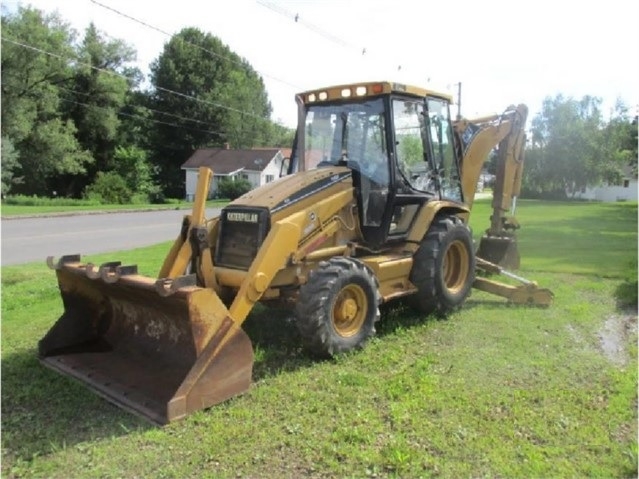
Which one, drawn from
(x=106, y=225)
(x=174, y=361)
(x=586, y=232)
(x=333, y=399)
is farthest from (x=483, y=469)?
(x=106, y=225)

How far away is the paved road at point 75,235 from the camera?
44.7 feet

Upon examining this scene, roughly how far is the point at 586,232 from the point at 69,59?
3389 cm

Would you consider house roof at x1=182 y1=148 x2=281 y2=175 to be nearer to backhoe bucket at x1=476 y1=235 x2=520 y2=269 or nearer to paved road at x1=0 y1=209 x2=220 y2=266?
paved road at x1=0 y1=209 x2=220 y2=266

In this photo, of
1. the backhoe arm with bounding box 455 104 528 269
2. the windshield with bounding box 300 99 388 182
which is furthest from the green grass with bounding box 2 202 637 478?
the backhoe arm with bounding box 455 104 528 269

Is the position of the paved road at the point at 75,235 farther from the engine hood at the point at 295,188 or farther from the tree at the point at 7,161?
the tree at the point at 7,161

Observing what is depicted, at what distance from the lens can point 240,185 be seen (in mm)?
43812

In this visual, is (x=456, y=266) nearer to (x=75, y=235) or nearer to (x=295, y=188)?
(x=295, y=188)

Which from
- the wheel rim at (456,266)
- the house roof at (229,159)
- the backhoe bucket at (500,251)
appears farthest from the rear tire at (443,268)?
the house roof at (229,159)

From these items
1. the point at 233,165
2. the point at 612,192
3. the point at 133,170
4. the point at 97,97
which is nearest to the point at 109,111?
the point at 97,97

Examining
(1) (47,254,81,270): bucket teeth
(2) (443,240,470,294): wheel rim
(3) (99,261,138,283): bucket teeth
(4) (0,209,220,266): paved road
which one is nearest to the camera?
(3) (99,261,138,283): bucket teeth

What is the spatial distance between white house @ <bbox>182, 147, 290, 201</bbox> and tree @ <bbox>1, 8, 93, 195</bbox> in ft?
31.8

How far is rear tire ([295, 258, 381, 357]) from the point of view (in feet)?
16.8

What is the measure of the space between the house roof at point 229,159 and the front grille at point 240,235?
42654 mm

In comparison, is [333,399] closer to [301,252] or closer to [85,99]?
[301,252]
